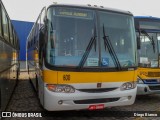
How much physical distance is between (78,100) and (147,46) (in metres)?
4.64

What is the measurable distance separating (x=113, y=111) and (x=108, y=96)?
1.81m

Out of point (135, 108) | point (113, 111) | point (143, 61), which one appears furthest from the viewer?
point (143, 61)

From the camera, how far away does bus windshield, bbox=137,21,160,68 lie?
9.95 metres

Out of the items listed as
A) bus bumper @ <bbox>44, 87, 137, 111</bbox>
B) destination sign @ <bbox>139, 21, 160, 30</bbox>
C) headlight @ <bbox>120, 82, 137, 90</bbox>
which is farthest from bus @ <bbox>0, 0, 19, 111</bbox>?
destination sign @ <bbox>139, 21, 160, 30</bbox>

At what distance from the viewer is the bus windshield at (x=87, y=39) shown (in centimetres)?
643

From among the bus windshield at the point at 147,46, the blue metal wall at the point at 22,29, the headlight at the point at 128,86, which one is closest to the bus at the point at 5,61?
the headlight at the point at 128,86

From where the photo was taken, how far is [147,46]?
10047mm

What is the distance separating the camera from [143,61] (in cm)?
991

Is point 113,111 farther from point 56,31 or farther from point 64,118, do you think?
point 56,31

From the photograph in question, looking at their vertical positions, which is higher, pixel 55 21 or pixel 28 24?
pixel 28 24

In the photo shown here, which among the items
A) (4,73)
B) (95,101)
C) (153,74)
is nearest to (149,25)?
(153,74)

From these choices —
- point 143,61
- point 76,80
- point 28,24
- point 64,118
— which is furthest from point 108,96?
point 28,24

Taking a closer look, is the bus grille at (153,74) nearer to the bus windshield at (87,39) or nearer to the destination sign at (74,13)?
the bus windshield at (87,39)

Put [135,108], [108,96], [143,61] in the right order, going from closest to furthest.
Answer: [108,96], [135,108], [143,61]
